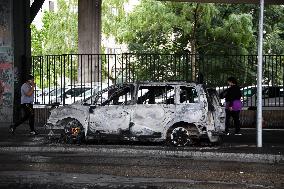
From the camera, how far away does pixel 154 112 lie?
14438 mm

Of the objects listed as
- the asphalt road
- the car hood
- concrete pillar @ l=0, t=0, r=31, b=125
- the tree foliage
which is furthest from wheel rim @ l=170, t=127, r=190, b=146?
the tree foliage

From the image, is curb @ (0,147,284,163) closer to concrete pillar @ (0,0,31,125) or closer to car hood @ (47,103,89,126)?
car hood @ (47,103,89,126)

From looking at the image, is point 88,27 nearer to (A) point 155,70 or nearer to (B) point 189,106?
(A) point 155,70

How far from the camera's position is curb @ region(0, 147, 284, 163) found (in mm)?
12844

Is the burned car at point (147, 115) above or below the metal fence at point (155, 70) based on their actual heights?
below

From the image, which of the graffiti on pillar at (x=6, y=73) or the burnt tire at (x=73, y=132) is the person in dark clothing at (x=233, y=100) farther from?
the graffiti on pillar at (x=6, y=73)

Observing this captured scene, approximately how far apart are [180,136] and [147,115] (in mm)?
995

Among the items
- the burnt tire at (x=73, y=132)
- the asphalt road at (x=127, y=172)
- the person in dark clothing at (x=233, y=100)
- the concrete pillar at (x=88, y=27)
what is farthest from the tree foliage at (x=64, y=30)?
the asphalt road at (x=127, y=172)

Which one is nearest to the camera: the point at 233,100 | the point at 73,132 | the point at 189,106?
the point at 189,106

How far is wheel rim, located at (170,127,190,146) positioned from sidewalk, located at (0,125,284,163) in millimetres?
234

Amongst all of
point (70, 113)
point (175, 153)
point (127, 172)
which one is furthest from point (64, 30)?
point (127, 172)

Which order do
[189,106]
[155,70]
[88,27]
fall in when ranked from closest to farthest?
[189,106] < [155,70] < [88,27]

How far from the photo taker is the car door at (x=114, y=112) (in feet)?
47.9

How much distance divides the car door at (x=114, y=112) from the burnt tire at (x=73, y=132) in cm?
33
